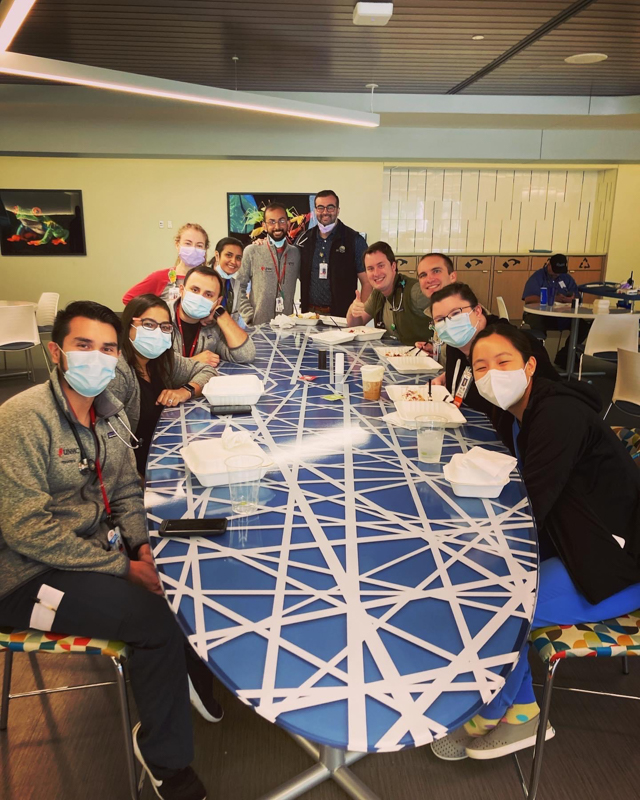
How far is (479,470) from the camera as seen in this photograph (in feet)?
5.50

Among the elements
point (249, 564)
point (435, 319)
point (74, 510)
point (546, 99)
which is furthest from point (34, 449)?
point (546, 99)

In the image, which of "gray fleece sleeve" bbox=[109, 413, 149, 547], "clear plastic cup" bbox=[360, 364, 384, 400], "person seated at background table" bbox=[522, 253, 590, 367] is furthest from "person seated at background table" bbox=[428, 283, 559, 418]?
"person seated at background table" bbox=[522, 253, 590, 367]

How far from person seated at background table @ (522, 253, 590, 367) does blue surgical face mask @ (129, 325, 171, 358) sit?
200 inches

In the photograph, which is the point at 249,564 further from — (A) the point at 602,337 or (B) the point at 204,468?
(A) the point at 602,337

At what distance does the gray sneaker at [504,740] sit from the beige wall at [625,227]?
34.1 ft

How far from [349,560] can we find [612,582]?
77cm

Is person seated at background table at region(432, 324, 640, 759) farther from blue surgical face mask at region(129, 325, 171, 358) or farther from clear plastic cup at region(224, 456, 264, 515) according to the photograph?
blue surgical face mask at region(129, 325, 171, 358)

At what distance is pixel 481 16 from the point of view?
15.3 feet

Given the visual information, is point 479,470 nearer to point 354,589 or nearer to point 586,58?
point 354,589

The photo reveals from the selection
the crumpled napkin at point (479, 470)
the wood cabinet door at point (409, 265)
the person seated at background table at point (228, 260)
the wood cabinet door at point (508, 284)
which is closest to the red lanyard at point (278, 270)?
the person seated at background table at point (228, 260)

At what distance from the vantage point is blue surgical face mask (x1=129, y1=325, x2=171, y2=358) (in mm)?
2510

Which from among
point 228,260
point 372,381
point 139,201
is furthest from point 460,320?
point 139,201

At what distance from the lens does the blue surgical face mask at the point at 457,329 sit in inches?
105

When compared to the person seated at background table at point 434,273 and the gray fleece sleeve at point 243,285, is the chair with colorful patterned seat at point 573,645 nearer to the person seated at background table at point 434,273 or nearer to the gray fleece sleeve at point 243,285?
the person seated at background table at point 434,273
